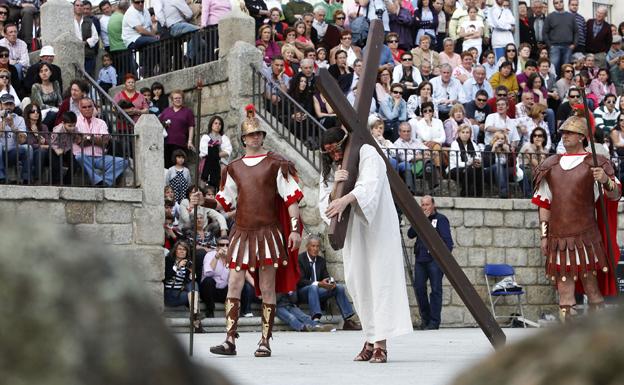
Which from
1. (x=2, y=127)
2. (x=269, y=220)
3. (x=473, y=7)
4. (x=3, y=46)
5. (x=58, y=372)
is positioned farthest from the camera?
(x=473, y=7)

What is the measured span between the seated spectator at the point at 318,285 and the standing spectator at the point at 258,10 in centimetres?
551

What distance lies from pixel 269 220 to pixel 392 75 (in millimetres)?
9628

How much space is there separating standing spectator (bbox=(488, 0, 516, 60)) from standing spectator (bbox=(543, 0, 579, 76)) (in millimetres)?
1129

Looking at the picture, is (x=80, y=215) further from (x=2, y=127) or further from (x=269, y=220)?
(x=269, y=220)

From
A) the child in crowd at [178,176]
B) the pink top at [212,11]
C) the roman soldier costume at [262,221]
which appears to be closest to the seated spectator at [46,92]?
the child in crowd at [178,176]

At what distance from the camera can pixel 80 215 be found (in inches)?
650

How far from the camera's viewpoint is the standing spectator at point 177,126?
1897 centimetres

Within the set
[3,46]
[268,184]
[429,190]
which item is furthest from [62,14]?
[268,184]

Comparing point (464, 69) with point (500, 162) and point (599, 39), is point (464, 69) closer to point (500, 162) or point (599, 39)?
point (500, 162)

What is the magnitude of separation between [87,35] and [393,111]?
4.86 m

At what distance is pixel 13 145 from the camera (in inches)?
631

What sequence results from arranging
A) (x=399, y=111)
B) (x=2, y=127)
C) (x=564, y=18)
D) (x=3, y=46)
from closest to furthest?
(x=2, y=127), (x=3, y=46), (x=399, y=111), (x=564, y=18)

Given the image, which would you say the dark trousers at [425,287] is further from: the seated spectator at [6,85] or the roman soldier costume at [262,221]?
the roman soldier costume at [262,221]

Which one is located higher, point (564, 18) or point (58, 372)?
point (564, 18)
